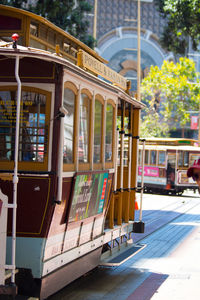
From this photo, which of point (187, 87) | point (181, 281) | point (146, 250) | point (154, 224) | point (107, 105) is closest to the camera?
point (107, 105)

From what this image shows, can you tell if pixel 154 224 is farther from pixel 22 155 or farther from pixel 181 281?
pixel 22 155

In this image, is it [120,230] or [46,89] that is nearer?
[46,89]

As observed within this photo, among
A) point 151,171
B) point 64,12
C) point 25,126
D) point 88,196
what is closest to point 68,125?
point 25,126

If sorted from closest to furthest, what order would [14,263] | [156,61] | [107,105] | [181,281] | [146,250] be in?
[14,263]
[107,105]
[181,281]
[146,250]
[156,61]

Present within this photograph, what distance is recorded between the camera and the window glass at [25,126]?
7000 millimetres

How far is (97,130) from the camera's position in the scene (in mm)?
8898

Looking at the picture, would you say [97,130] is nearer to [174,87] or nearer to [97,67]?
[97,67]

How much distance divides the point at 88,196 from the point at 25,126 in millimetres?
1829

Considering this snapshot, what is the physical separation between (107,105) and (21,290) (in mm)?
3475

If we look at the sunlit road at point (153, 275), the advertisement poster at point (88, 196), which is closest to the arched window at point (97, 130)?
the advertisement poster at point (88, 196)

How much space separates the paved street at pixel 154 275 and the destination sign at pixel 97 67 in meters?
3.33

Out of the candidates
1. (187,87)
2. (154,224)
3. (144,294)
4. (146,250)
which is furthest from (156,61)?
(144,294)

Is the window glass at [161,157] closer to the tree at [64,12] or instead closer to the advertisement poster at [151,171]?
the advertisement poster at [151,171]

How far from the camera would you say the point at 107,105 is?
371 inches
